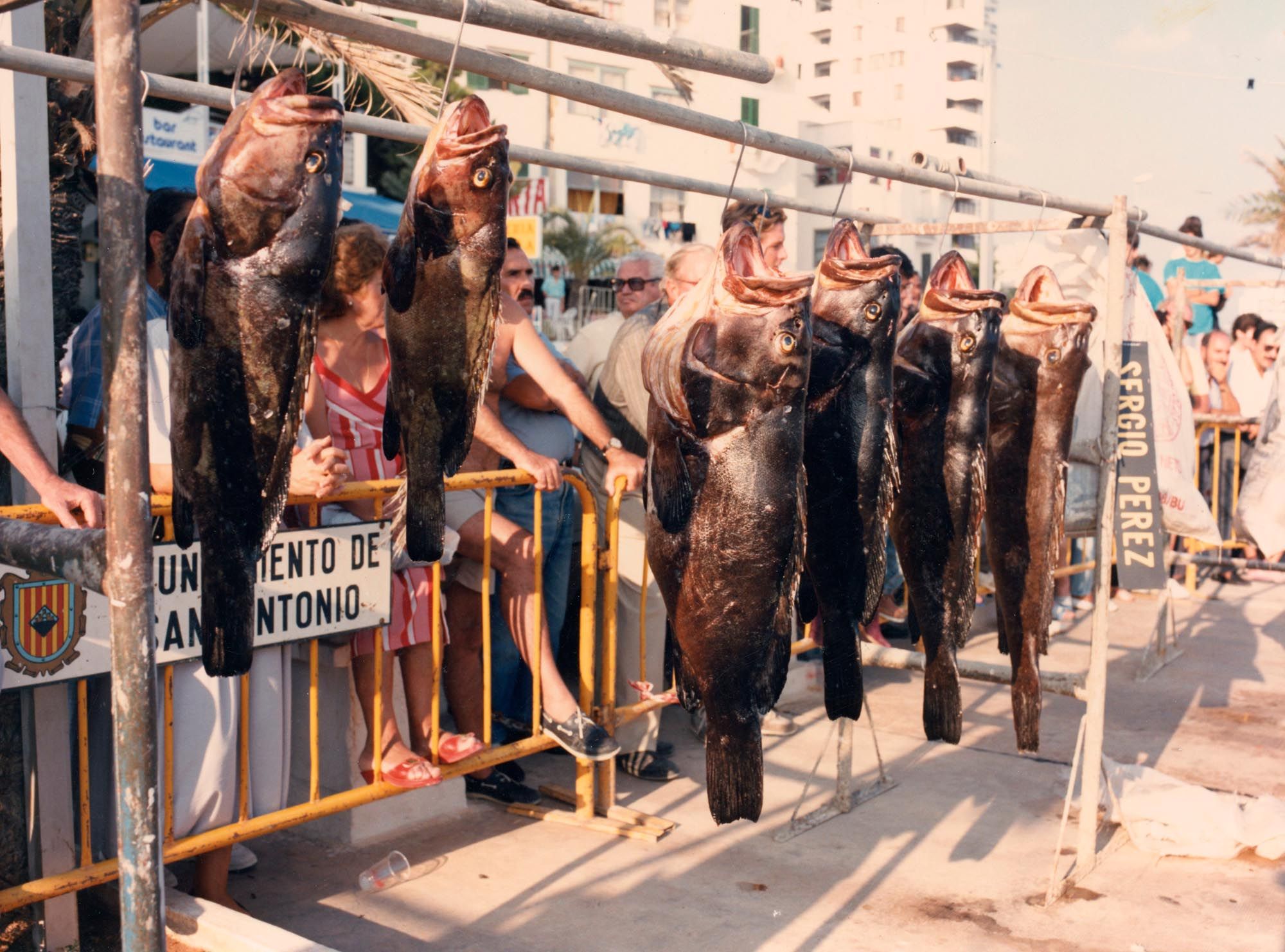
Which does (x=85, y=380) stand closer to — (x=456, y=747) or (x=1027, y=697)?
(x=456, y=747)

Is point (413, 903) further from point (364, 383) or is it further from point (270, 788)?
point (364, 383)

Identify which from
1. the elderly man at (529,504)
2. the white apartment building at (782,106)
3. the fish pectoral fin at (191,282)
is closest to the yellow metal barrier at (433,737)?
the elderly man at (529,504)

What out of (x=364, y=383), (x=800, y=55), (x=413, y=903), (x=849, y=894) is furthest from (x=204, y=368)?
(x=800, y=55)

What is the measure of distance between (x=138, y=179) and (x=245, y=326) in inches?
17.4

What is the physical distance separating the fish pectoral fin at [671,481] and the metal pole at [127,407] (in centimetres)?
103

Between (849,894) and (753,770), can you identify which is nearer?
(753,770)

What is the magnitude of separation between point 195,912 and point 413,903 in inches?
34.3

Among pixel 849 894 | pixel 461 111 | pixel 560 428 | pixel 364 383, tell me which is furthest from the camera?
pixel 560 428

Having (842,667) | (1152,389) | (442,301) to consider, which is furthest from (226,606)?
(1152,389)

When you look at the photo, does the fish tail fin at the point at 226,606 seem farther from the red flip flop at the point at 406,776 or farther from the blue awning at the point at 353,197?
the blue awning at the point at 353,197

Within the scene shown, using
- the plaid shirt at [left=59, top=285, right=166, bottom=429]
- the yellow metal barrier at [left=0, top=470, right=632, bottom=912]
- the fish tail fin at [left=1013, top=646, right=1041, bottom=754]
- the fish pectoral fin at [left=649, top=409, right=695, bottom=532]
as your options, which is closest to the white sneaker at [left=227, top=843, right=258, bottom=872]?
the yellow metal barrier at [left=0, top=470, right=632, bottom=912]

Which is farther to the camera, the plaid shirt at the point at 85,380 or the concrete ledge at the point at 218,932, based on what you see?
the plaid shirt at the point at 85,380

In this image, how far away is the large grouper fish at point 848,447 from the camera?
2781 millimetres

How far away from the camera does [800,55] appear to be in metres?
82.3
